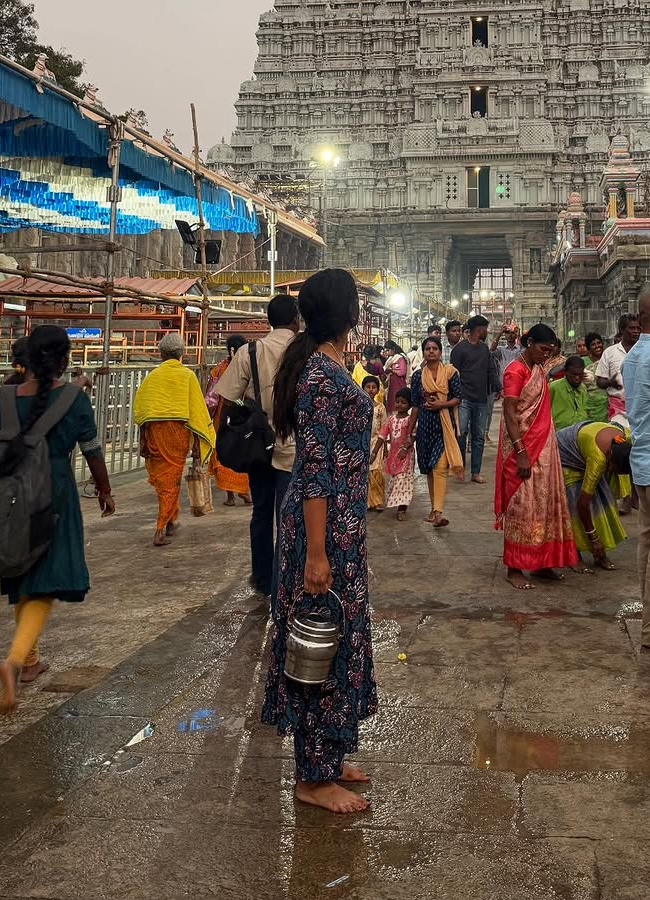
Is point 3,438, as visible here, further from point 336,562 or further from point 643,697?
point 643,697

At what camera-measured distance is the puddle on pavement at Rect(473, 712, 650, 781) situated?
3.00m

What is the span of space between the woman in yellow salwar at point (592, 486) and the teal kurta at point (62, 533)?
3.36 metres

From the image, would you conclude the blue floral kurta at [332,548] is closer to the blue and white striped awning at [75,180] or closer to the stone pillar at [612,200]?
the blue and white striped awning at [75,180]

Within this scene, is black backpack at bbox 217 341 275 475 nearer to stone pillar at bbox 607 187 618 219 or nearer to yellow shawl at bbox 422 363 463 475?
yellow shawl at bbox 422 363 463 475

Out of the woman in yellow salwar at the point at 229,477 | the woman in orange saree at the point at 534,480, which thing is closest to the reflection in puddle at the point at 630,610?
the woman in orange saree at the point at 534,480

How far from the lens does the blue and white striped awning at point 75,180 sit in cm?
762

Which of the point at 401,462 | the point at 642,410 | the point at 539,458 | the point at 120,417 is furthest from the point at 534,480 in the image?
the point at 120,417

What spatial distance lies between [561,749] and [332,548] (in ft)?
3.69

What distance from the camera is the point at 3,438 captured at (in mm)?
3449

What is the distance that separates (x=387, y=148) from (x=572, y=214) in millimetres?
23034

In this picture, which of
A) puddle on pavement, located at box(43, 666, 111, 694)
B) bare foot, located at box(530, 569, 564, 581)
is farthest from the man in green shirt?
puddle on pavement, located at box(43, 666, 111, 694)

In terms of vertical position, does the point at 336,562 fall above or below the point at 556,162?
below

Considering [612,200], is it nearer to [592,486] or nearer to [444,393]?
[444,393]

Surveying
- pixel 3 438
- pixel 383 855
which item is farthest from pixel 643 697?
pixel 3 438
